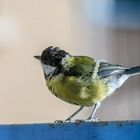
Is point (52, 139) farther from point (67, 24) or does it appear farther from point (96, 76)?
point (67, 24)

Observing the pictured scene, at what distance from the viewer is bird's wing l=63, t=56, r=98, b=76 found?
3090 millimetres

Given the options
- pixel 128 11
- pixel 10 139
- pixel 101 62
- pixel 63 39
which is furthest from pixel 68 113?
pixel 10 139

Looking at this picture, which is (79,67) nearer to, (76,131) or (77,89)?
(77,89)

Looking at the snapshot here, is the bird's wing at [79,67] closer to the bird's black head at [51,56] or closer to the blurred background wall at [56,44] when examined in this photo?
the bird's black head at [51,56]

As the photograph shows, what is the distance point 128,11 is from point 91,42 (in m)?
0.50

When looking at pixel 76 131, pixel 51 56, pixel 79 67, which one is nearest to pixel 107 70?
pixel 79 67

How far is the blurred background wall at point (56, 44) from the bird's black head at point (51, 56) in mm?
2206

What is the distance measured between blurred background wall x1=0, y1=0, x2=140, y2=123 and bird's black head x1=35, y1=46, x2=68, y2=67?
2206 mm

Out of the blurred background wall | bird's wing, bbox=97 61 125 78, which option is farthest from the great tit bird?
the blurred background wall

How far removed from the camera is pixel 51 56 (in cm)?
307

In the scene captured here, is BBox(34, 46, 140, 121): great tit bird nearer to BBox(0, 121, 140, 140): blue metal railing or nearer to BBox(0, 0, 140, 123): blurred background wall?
BBox(0, 121, 140, 140): blue metal railing

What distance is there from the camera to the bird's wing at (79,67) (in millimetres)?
3090

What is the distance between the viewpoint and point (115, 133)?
2137 millimetres

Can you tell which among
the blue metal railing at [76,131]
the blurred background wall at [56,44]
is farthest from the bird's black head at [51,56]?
the blurred background wall at [56,44]
